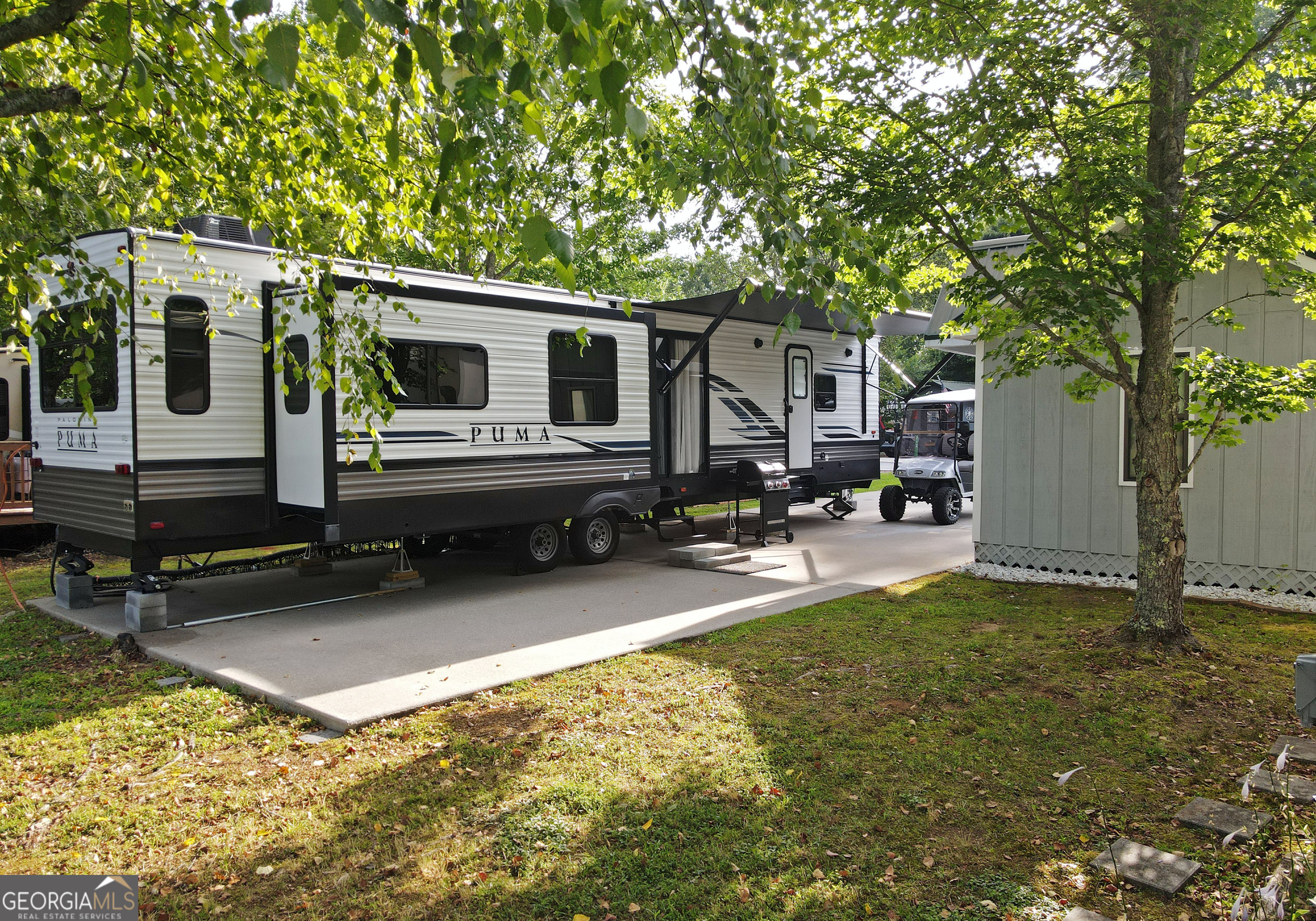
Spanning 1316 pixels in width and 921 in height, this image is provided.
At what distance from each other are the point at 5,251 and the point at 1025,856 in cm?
498

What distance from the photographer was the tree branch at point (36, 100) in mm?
3350

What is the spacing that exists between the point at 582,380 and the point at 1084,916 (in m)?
7.46

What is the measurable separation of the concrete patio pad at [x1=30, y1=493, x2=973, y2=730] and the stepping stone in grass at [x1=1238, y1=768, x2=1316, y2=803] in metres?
3.82

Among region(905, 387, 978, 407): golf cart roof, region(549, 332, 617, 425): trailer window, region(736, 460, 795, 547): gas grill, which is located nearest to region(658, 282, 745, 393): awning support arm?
region(549, 332, 617, 425): trailer window

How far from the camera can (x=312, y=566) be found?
31.1ft

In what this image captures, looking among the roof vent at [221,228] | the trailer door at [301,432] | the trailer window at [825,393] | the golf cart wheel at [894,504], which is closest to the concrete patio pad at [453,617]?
the trailer door at [301,432]

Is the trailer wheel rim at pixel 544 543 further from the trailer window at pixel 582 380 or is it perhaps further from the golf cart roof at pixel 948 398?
the golf cart roof at pixel 948 398

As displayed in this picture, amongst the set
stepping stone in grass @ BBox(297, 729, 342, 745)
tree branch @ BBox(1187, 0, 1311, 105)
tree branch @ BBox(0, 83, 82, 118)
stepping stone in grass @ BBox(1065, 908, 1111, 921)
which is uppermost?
tree branch @ BBox(1187, 0, 1311, 105)

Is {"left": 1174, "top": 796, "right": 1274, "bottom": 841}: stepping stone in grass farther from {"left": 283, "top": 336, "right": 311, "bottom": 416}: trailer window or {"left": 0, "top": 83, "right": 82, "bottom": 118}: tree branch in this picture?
{"left": 283, "top": 336, "right": 311, "bottom": 416}: trailer window

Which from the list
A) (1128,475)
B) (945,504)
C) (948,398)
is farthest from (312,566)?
(948,398)

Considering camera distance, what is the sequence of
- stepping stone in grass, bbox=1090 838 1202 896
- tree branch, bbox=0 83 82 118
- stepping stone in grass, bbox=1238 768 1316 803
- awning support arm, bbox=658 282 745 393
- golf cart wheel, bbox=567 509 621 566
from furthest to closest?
awning support arm, bbox=658 282 745 393 < golf cart wheel, bbox=567 509 621 566 < stepping stone in grass, bbox=1238 768 1316 803 < tree branch, bbox=0 83 82 118 < stepping stone in grass, bbox=1090 838 1202 896

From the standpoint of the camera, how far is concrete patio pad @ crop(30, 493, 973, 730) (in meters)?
5.63

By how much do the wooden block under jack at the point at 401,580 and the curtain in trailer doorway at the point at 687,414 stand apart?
3.72m

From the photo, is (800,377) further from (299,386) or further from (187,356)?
(187,356)
